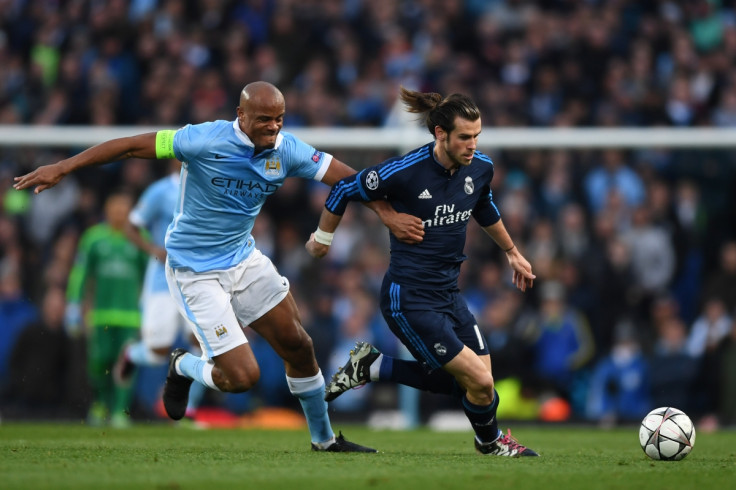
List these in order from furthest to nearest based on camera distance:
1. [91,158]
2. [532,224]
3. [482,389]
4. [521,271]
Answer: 1. [532,224]
2. [521,271]
3. [482,389]
4. [91,158]

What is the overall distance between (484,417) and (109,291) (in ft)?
19.4

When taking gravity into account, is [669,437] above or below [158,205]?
below

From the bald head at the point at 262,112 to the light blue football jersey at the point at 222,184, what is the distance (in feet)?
0.35

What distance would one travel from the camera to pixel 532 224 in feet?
43.5

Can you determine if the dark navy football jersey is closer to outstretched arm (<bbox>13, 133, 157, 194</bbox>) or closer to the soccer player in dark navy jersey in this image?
the soccer player in dark navy jersey

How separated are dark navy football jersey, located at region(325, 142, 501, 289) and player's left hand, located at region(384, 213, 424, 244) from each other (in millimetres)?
77

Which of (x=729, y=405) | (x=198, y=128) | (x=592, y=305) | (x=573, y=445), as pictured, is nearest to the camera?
(x=198, y=128)

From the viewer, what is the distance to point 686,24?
16.2 metres

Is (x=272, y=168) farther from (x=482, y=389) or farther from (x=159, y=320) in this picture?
(x=159, y=320)

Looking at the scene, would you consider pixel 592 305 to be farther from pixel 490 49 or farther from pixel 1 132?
pixel 1 132

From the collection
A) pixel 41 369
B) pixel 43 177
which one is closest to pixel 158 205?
pixel 41 369

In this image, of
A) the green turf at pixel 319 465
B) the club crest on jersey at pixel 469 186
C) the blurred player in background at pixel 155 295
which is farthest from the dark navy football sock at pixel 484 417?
the blurred player in background at pixel 155 295

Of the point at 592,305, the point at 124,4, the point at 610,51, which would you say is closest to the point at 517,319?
the point at 592,305

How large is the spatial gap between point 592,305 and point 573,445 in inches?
157
